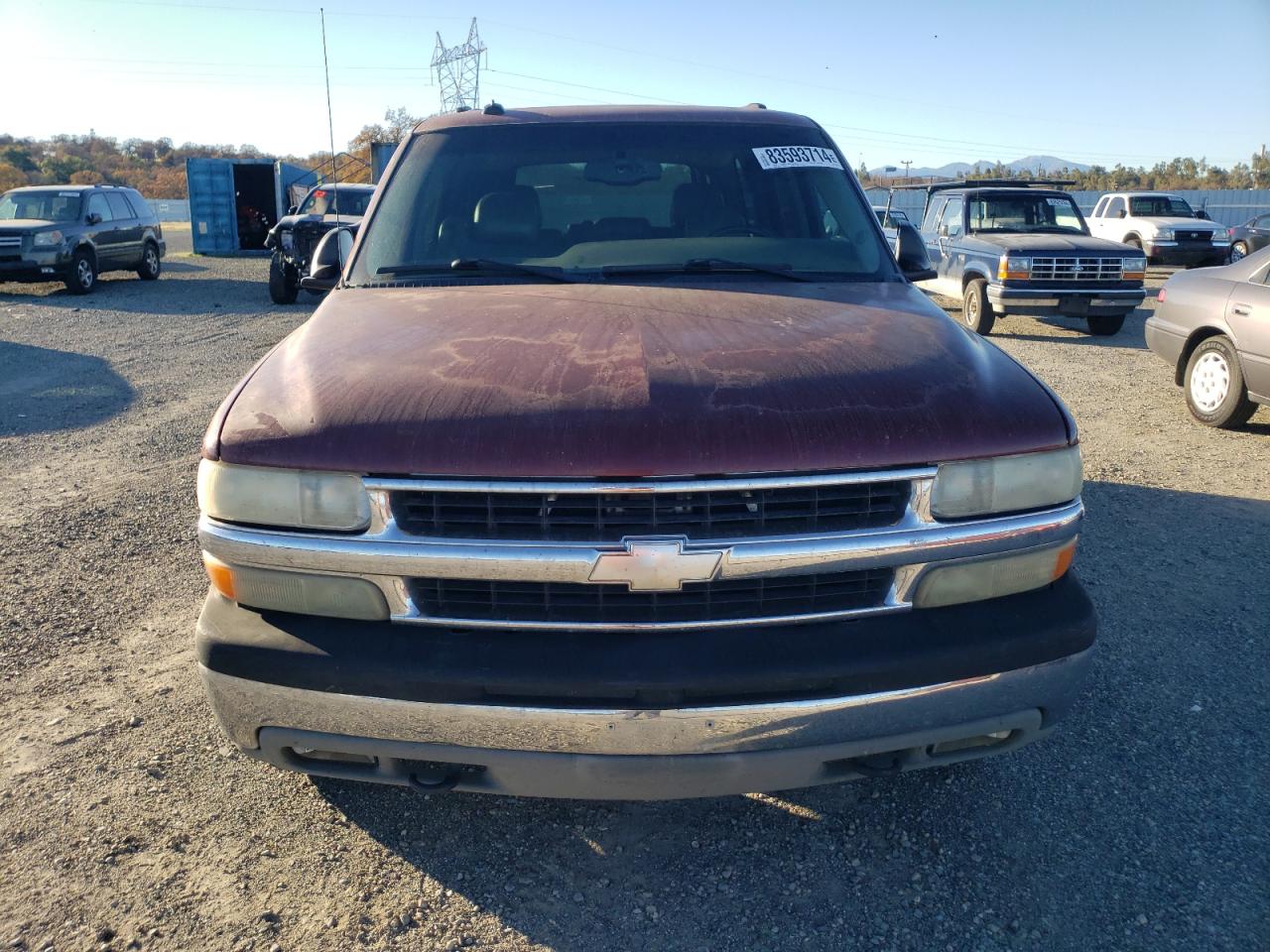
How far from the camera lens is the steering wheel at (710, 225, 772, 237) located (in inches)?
138

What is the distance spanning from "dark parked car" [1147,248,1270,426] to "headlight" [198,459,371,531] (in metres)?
6.94

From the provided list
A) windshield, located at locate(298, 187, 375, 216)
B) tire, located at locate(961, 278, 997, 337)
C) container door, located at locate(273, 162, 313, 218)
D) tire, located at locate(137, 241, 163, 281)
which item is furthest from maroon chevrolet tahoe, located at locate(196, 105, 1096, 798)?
container door, located at locate(273, 162, 313, 218)

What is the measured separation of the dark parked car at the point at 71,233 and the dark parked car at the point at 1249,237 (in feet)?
75.5

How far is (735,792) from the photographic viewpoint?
7.07 feet

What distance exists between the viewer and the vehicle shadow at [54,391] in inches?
300

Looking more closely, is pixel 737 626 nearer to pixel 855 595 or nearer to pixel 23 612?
pixel 855 595

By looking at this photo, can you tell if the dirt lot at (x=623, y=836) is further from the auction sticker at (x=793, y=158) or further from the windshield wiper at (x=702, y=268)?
the auction sticker at (x=793, y=158)

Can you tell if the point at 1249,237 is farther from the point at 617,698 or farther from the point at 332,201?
the point at 617,698

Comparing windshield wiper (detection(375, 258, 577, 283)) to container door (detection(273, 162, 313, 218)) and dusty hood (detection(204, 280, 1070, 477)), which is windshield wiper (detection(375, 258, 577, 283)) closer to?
dusty hood (detection(204, 280, 1070, 477))

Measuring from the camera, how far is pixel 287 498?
216 centimetres

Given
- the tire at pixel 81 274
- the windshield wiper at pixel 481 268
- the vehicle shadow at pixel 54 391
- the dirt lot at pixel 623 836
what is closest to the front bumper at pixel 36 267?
the tire at pixel 81 274

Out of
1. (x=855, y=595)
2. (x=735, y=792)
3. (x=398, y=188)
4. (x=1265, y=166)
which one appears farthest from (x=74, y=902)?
(x=1265, y=166)

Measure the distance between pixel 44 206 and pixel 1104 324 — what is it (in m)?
17.0

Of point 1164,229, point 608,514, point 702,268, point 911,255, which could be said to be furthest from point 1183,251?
point 608,514
